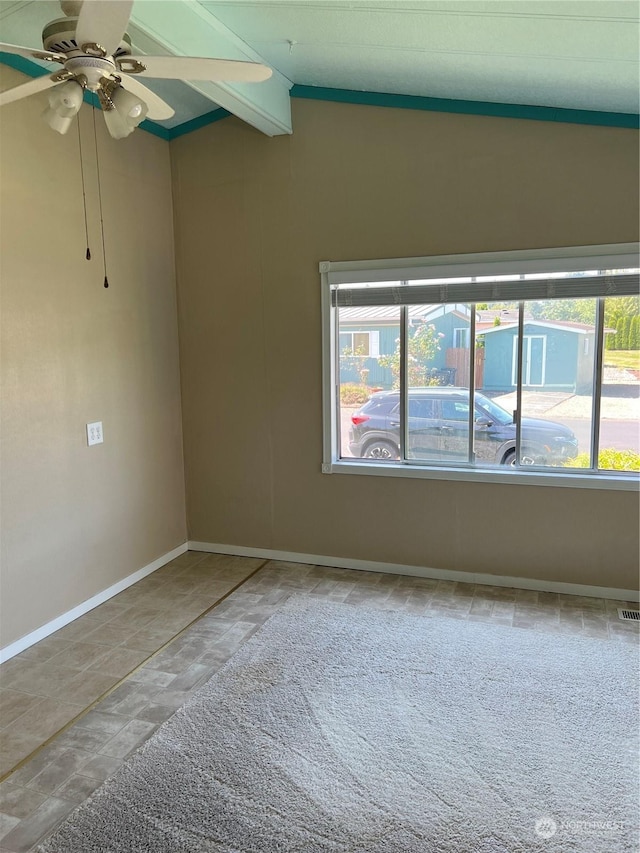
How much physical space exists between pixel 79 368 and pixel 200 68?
2.10 m

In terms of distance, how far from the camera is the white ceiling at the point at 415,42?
238cm

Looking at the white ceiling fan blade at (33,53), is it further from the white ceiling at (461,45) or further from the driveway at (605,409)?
the driveway at (605,409)

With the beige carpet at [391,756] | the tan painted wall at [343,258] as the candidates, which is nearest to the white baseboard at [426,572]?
the tan painted wall at [343,258]

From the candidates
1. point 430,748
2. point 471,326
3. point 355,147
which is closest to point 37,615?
point 430,748

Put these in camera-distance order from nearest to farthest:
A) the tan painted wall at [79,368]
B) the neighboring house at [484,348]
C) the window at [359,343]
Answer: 1. the tan painted wall at [79,368]
2. the neighboring house at [484,348]
3. the window at [359,343]

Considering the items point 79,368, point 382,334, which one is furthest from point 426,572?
point 79,368

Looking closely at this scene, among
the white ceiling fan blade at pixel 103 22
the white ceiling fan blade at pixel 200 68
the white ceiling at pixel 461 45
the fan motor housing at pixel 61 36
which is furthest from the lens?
the white ceiling at pixel 461 45

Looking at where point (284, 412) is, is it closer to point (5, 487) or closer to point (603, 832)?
point (5, 487)

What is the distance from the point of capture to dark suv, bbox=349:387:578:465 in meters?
3.68

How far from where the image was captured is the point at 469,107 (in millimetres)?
3477

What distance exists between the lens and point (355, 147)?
377cm

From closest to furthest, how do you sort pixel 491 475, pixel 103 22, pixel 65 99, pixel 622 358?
pixel 103 22 → pixel 65 99 → pixel 622 358 → pixel 491 475

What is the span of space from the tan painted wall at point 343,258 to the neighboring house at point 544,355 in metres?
0.51

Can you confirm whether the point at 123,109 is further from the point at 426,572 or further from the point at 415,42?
the point at 426,572
